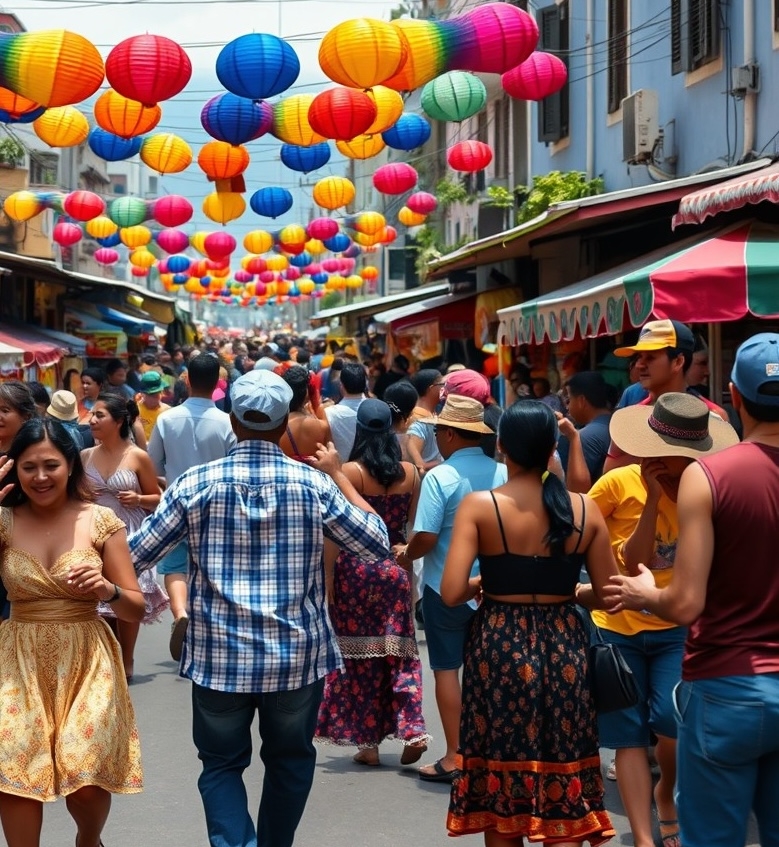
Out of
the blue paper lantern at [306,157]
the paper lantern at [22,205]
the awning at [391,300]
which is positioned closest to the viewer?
the blue paper lantern at [306,157]

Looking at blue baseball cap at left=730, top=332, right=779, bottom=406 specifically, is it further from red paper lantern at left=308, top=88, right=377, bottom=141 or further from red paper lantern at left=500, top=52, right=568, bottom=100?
red paper lantern at left=500, top=52, right=568, bottom=100

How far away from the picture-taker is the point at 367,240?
26.2m

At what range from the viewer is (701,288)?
9.31 m

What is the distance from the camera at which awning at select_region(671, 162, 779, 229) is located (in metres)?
9.39

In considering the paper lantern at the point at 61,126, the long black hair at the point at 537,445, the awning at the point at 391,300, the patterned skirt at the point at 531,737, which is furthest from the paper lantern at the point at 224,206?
the patterned skirt at the point at 531,737

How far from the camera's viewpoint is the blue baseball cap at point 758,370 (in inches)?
148

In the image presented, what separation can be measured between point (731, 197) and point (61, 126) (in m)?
7.93

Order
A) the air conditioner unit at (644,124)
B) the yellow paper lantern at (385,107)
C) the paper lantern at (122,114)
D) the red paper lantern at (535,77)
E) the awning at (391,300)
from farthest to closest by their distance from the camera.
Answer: the awning at (391,300)
the air conditioner unit at (644,124)
the yellow paper lantern at (385,107)
the red paper lantern at (535,77)
the paper lantern at (122,114)

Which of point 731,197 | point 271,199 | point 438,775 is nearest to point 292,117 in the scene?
point 731,197

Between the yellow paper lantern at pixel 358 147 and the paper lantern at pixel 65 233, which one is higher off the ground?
the paper lantern at pixel 65 233

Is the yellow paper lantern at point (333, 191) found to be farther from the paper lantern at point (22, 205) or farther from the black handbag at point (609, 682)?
the black handbag at point (609, 682)

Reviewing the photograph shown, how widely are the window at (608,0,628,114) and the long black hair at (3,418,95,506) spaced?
13671 millimetres

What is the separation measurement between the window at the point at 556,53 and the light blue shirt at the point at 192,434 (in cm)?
1198

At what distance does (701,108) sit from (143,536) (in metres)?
11.3
